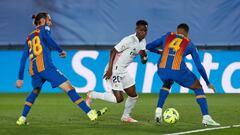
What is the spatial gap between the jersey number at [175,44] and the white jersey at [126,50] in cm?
65

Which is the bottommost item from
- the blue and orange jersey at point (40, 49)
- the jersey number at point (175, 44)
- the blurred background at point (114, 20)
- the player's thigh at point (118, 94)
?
the player's thigh at point (118, 94)

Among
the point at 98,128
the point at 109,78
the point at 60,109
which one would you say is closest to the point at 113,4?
the point at 60,109

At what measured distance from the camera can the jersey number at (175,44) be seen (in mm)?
11512

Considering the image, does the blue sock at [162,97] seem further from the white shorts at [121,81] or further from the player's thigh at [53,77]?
the player's thigh at [53,77]

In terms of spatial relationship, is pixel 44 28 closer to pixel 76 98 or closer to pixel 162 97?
pixel 76 98

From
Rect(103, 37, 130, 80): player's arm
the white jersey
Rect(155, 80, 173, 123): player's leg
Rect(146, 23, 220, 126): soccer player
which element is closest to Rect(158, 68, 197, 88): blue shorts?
Rect(146, 23, 220, 126): soccer player

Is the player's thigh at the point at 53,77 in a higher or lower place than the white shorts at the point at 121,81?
lower

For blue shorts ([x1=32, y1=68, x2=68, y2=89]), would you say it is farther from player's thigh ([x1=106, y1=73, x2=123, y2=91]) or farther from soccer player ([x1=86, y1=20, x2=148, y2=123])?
player's thigh ([x1=106, y1=73, x2=123, y2=91])

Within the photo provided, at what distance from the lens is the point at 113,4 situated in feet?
69.3

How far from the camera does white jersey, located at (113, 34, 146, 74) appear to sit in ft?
39.3

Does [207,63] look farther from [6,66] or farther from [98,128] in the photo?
[98,128]

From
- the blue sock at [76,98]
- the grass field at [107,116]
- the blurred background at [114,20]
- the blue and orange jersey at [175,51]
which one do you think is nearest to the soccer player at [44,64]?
the blue sock at [76,98]

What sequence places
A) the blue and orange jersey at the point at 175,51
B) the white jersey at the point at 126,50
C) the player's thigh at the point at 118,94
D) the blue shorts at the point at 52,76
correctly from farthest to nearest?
the player's thigh at the point at 118,94 → the white jersey at the point at 126,50 → the blue and orange jersey at the point at 175,51 → the blue shorts at the point at 52,76

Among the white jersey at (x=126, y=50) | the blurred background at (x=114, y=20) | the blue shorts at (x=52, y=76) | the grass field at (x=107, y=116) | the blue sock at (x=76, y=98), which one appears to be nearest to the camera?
the grass field at (x=107, y=116)
